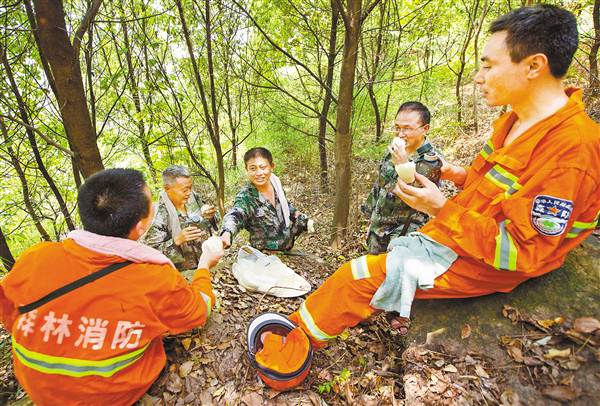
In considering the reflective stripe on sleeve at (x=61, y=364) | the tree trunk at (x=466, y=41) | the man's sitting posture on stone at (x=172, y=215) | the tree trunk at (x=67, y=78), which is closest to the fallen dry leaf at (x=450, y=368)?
the reflective stripe on sleeve at (x=61, y=364)

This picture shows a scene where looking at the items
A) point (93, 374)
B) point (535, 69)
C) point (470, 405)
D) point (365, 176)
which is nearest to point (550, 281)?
point (470, 405)

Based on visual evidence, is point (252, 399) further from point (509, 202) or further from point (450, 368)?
point (509, 202)

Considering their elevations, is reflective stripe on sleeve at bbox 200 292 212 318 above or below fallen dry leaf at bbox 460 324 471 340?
above

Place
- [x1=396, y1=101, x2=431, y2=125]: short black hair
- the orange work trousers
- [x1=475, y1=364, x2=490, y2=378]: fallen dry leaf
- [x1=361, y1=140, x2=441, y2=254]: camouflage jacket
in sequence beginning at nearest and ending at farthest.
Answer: [x1=475, y1=364, x2=490, y2=378]: fallen dry leaf < the orange work trousers < [x1=396, y1=101, x2=431, y2=125]: short black hair < [x1=361, y1=140, x2=441, y2=254]: camouflage jacket

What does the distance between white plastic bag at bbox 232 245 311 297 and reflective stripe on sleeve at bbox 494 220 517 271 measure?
242 cm

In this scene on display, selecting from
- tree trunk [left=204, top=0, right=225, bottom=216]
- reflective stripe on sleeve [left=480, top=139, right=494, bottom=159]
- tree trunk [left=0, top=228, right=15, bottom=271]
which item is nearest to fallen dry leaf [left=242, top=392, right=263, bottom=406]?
reflective stripe on sleeve [left=480, top=139, right=494, bottom=159]

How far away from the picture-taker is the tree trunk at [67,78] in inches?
113

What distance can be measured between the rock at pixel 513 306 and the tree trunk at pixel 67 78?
3.90 m

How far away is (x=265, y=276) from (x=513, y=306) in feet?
8.70

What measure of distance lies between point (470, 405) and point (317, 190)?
8.69 meters

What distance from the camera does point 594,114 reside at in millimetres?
7527

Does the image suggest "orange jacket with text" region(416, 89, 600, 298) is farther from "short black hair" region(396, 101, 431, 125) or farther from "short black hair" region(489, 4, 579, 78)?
"short black hair" region(396, 101, 431, 125)

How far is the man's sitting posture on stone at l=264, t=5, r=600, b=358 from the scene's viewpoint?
1.85 metres

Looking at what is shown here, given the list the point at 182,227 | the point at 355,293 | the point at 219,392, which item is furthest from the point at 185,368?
the point at 182,227
